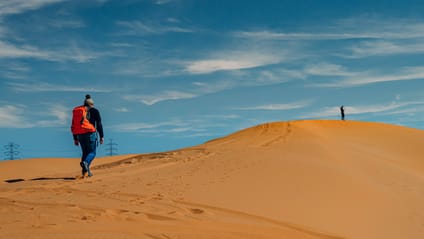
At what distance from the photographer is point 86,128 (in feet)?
34.1

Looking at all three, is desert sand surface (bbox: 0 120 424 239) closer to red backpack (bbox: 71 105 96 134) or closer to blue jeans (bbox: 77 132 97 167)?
blue jeans (bbox: 77 132 97 167)

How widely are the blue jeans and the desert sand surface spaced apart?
663mm

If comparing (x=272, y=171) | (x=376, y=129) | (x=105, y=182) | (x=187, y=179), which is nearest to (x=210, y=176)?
(x=187, y=179)

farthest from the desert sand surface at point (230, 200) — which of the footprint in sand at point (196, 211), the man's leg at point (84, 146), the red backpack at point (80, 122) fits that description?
the red backpack at point (80, 122)

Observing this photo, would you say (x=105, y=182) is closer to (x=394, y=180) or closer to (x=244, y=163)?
(x=244, y=163)

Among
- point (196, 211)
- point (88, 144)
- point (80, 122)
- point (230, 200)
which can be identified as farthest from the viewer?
point (88, 144)

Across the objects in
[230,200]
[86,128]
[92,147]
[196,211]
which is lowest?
[196,211]

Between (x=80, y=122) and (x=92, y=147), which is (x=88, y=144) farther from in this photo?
(x=80, y=122)

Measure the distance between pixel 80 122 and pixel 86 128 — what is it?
0.18 m

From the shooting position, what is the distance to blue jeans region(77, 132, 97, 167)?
10.5m

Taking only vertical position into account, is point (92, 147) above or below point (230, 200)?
above

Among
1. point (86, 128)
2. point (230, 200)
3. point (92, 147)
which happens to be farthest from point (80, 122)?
point (230, 200)

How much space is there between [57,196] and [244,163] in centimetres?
532

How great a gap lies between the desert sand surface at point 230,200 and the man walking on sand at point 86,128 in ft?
2.47
